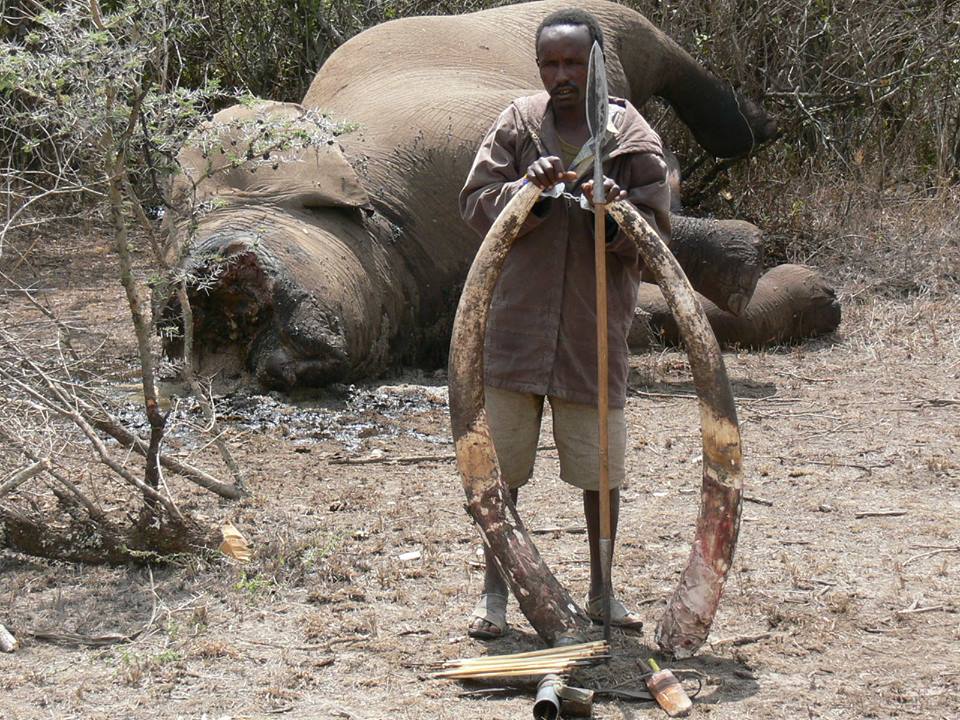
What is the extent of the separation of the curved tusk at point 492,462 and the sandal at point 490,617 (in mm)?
278

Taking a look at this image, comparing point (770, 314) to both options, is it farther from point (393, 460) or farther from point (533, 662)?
point (533, 662)

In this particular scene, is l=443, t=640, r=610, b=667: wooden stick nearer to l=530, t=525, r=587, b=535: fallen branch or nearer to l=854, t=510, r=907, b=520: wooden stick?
l=530, t=525, r=587, b=535: fallen branch

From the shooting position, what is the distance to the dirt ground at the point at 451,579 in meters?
3.39

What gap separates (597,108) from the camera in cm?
338

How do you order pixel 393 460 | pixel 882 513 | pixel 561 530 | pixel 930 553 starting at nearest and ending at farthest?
pixel 930 553 < pixel 561 530 < pixel 882 513 < pixel 393 460

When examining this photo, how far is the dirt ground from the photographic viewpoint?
3.39 meters

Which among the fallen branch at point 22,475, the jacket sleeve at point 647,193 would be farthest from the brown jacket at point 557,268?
the fallen branch at point 22,475

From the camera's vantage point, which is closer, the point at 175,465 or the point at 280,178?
the point at 175,465

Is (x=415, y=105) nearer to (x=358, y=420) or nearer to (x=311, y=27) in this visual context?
(x=358, y=420)

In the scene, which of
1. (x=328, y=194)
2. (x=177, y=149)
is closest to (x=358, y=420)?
(x=328, y=194)

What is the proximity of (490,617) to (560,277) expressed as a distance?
0.97 meters

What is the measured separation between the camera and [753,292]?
704cm

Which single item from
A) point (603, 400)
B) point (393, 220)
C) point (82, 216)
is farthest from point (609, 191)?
point (393, 220)

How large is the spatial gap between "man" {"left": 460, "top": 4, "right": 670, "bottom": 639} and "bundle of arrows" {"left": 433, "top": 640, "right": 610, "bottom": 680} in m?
0.30
